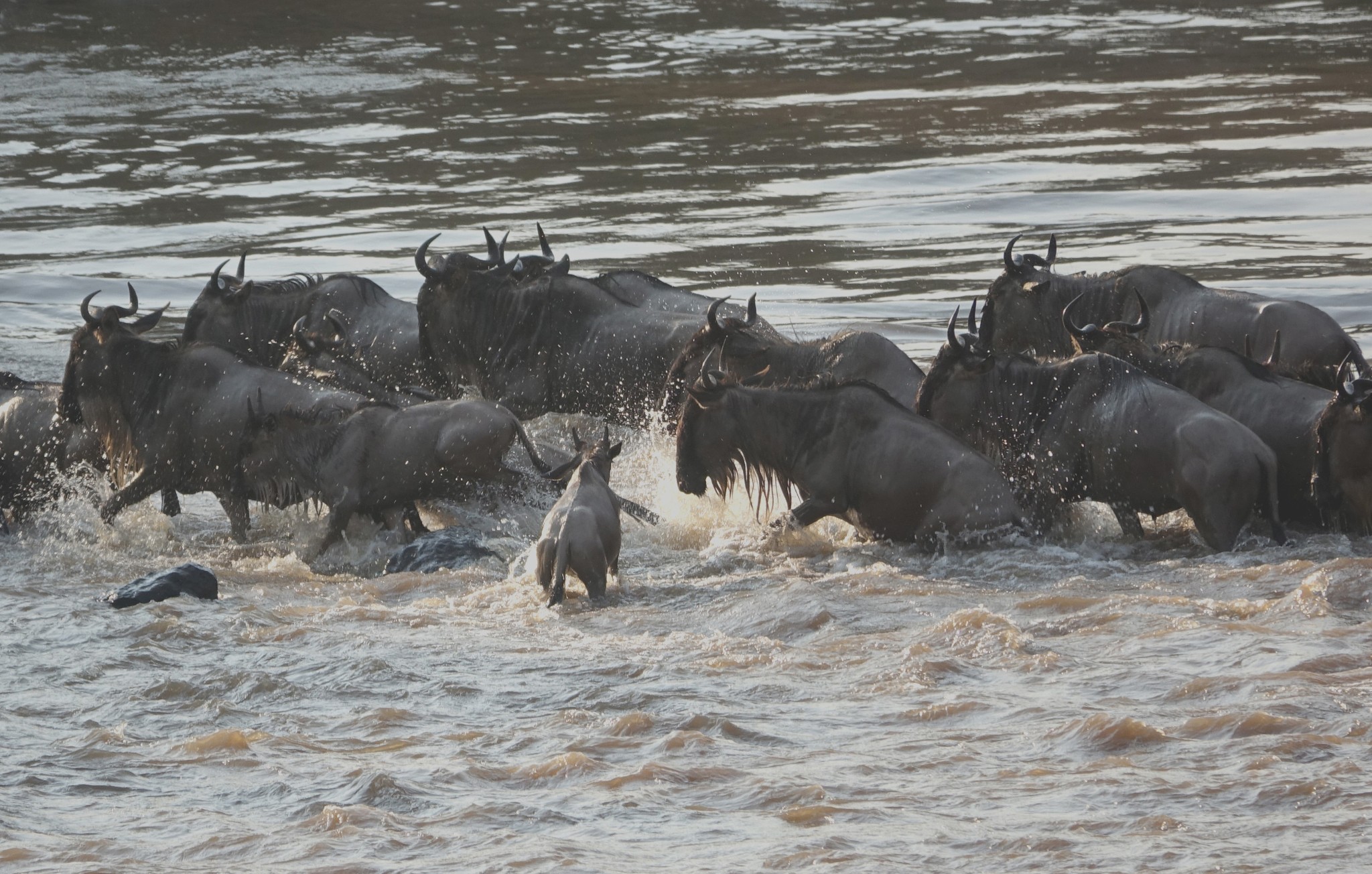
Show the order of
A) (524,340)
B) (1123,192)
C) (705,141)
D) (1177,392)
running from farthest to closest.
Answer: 1. (705,141)
2. (1123,192)
3. (524,340)
4. (1177,392)

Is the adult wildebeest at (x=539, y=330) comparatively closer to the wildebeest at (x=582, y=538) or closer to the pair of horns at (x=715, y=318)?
the pair of horns at (x=715, y=318)

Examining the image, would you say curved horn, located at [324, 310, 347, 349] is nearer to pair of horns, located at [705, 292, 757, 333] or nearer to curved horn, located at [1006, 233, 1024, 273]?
pair of horns, located at [705, 292, 757, 333]

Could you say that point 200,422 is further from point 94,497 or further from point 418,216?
point 418,216

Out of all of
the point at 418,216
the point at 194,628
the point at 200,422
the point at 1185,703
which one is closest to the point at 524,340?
the point at 200,422

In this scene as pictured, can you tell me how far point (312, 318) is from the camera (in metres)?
13.8

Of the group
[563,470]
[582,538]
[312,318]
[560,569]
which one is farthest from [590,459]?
[312,318]

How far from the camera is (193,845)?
19.8 feet

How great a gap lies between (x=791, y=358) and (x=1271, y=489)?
3.32 meters

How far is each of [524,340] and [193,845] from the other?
303 inches

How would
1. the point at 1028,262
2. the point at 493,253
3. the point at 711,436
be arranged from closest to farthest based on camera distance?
1. the point at 711,436
2. the point at 1028,262
3. the point at 493,253

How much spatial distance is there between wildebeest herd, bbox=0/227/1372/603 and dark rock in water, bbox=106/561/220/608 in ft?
4.18

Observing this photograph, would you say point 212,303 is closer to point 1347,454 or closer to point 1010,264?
point 1010,264

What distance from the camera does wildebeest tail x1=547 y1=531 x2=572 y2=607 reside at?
29.1ft

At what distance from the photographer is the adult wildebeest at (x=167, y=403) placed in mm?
11227
